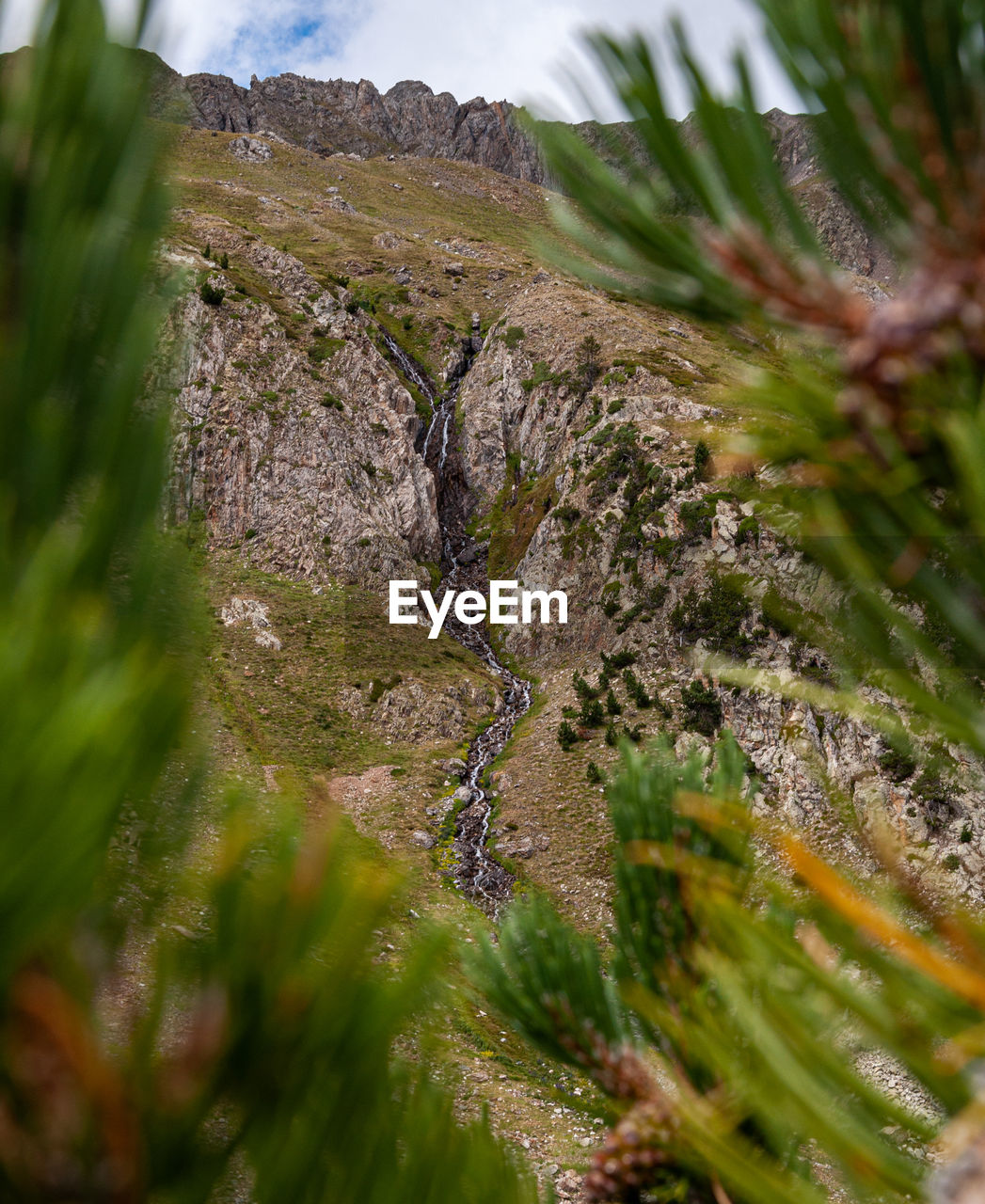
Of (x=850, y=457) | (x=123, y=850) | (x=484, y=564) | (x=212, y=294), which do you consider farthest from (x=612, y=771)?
(x=212, y=294)

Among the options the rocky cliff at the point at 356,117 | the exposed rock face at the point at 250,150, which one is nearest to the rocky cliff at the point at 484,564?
the exposed rock face at the point at 250,150

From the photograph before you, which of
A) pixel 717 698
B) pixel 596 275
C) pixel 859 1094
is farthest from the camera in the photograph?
pixel 717 698

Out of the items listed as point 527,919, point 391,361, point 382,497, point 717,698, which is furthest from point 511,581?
Answer: point 527,919

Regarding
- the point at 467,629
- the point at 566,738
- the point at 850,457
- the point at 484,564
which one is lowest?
the point at 566,738

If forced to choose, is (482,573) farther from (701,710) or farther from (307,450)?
(701,710)

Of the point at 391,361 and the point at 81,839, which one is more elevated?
the point at 391,361

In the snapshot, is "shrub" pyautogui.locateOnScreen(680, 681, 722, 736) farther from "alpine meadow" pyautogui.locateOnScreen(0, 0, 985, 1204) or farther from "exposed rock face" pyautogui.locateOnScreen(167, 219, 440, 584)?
"alpine meadow" pyautogui.locateOnScreen(0, 0, 985, 1204)

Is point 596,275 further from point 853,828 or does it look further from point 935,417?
point 853,828

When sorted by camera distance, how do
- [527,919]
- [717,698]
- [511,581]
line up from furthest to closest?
1. [511,581]
2. [717,698]
3. [527,919]
